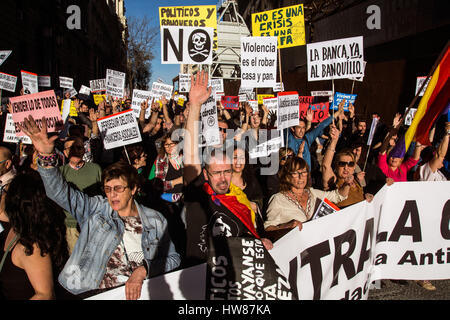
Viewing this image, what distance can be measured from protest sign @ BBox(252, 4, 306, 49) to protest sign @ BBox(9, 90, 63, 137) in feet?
15.9

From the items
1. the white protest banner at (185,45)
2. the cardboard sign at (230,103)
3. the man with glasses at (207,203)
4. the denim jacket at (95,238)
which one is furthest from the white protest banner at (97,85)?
the denim jacket at (95,238)

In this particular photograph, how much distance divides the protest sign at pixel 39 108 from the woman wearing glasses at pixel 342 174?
321 centimetres

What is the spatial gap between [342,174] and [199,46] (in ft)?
11.0

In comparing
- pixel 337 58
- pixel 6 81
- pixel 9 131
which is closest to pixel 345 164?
pixel 337 58

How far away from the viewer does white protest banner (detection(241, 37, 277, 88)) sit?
655 centimetres

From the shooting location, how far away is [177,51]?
222 inches

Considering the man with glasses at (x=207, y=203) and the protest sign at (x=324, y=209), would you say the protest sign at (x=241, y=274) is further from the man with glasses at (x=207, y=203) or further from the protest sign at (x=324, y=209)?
the protest sign at (x=324, y=209)

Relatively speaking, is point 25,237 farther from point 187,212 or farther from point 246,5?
point 246,5

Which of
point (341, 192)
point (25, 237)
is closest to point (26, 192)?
point (25, 237)

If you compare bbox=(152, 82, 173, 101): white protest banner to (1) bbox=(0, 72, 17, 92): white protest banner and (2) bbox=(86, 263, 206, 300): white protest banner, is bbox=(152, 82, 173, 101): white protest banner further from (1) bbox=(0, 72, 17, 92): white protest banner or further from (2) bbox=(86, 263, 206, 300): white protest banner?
(2) bbox=(86, 263, 206, 300): white protest banner

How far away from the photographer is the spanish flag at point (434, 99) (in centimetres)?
320

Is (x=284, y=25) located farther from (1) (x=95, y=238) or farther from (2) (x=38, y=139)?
(1) (x=95, y=238)

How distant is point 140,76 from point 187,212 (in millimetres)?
37331

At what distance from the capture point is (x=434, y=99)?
10.8 feet
